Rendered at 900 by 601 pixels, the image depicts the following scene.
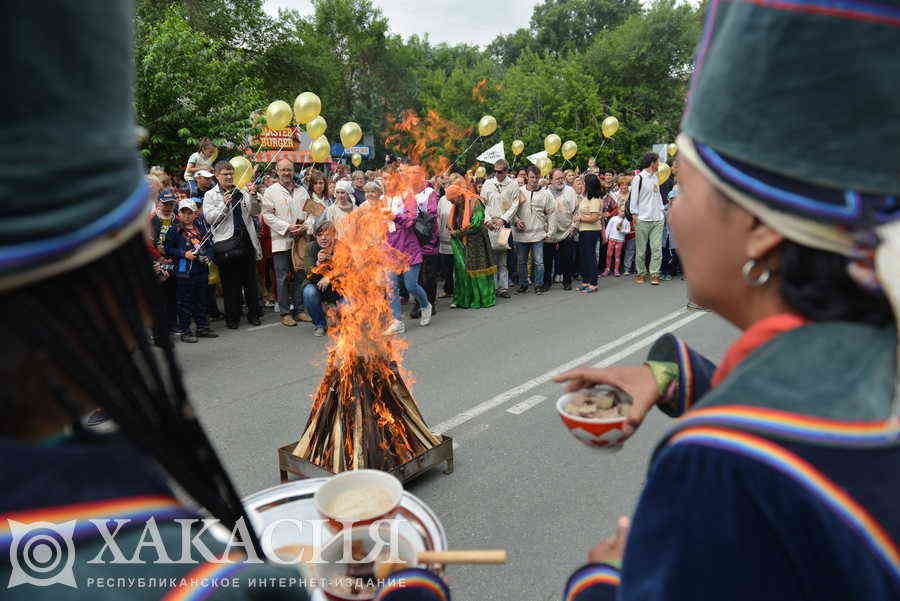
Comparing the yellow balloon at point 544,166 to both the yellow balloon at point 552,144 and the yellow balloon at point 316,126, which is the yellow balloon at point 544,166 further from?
the yellow balloon at point 316,126

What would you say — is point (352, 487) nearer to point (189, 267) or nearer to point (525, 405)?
point (525, 405)

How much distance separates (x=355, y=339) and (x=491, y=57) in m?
60.2

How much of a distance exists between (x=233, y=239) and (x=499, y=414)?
475cm

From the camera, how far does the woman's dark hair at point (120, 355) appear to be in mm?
635

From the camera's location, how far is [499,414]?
189 inches

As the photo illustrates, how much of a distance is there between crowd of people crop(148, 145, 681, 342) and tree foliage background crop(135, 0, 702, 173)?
2.09m

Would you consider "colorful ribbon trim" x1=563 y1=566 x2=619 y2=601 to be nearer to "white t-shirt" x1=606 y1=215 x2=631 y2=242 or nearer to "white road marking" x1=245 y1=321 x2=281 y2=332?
"white road marking" x1=245 y1=321 x2=281 y2=332

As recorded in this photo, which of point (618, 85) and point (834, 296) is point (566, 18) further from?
point (834, 296)

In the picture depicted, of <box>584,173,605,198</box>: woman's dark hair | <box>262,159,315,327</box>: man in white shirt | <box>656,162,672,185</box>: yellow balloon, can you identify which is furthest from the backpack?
<box>656,162,672,185</box>: yellow balloon

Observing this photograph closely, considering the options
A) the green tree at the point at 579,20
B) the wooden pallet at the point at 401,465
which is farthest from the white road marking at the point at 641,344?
the green tree at the point at 579,20

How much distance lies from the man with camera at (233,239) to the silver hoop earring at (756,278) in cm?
757

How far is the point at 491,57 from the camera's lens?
58250mm

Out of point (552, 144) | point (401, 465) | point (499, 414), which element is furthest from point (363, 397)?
point (552, 144)

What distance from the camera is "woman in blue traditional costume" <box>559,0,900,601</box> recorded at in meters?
0.77
